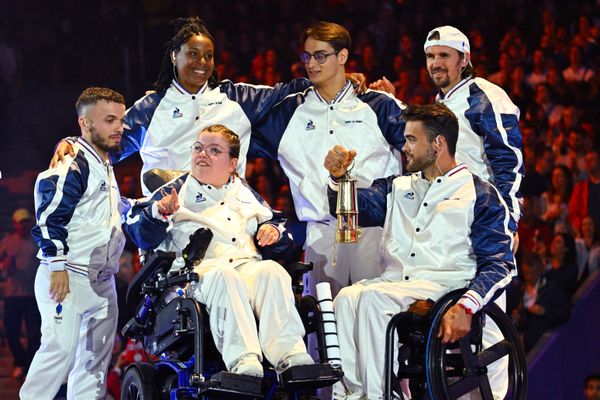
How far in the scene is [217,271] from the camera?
189 inches

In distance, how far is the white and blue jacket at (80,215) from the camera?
546 cm

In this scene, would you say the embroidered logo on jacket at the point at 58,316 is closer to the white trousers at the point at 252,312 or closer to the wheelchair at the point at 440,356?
the white trousers at the point at 252,312

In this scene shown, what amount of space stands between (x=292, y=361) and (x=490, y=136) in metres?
1.85

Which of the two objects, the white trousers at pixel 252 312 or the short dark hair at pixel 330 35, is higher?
the short dark hair at pixel 330 35

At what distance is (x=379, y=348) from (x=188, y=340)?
0.91 m

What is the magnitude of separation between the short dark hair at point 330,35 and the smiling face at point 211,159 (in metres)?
0.97

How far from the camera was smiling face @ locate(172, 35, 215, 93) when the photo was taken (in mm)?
5965

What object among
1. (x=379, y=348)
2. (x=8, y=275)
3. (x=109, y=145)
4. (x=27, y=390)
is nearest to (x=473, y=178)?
(x=379, y=348)

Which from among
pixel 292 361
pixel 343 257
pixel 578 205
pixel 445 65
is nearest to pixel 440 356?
pixel 292 361

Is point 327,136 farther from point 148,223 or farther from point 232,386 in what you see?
point 232,386

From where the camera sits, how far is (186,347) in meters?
4.96

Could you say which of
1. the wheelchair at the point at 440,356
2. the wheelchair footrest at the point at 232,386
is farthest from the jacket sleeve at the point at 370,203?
the wheelchair footrest at the point at 232,386

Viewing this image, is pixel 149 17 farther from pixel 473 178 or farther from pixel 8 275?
pixel 473 178

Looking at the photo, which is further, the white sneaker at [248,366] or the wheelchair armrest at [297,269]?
the wheelchair armrest at [297,269]
